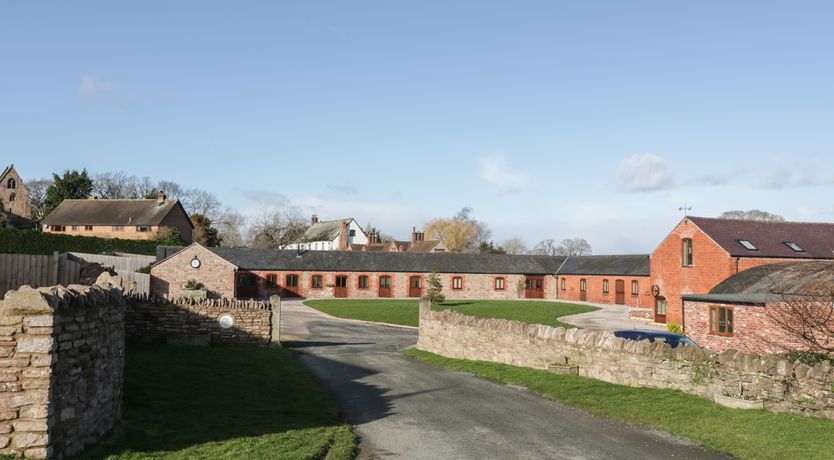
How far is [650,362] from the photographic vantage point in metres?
15.3

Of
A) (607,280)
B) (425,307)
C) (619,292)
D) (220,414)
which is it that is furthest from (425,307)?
(607,280)

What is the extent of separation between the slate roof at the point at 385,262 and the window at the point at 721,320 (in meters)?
33.2

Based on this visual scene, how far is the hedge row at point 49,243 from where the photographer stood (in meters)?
49.4

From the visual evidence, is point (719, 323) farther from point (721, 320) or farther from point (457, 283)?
point (457, 283)

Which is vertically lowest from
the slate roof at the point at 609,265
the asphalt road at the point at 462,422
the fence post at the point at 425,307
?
the asphalt road at the point at 462,422

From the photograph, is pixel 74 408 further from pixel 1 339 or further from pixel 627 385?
pixel 627 385

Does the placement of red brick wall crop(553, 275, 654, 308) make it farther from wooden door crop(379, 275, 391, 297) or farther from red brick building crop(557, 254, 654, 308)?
wooden door crop(379, 275, 391, 297)

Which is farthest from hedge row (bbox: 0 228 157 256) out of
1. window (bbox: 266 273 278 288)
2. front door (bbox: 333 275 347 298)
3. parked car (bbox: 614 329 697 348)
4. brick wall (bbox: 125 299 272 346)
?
parked car (bbox: 614 329 697 348)

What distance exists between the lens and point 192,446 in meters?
9.38

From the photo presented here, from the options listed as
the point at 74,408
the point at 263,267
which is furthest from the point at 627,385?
the point at 263,267

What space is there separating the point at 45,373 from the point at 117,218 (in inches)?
2893

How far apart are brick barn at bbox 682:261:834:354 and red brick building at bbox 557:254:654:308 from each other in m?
24.1

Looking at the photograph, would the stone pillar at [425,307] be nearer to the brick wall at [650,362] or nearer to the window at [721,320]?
the brick wall at [650,362]

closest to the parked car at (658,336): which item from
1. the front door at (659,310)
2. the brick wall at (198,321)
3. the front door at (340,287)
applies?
the brick wall at (198,321)
